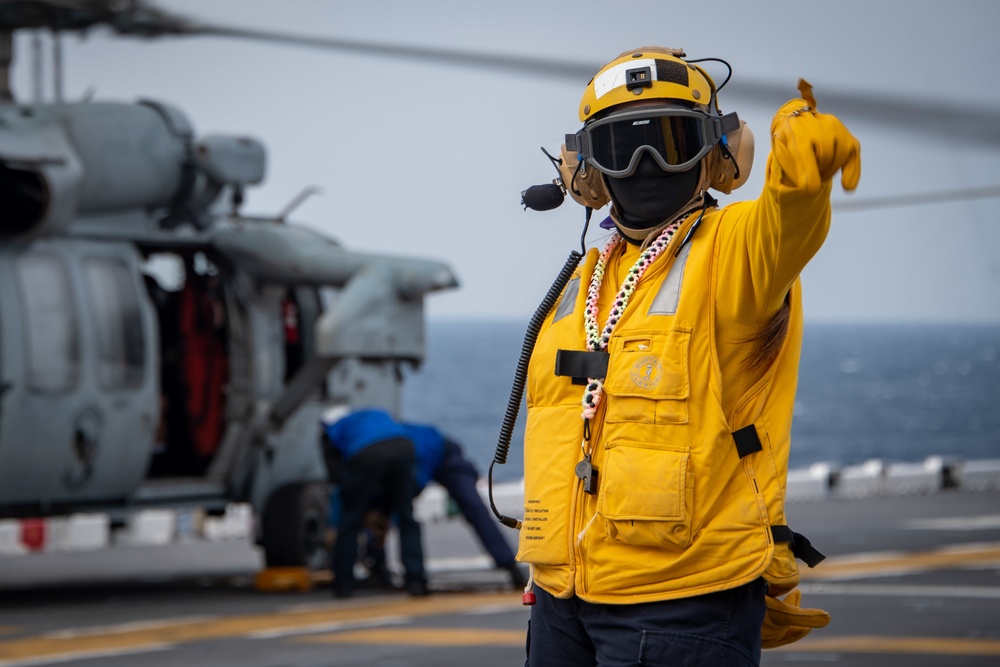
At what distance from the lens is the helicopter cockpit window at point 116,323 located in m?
12.9

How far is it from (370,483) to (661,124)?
29.5 feet

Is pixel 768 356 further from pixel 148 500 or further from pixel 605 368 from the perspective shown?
pixel 148 500

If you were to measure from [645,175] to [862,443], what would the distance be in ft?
261

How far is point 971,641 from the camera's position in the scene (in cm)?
962

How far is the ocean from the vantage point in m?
76.4

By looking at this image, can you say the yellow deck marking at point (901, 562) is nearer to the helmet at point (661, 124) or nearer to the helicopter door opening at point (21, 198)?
the helicopter door opening at point (21, 198)

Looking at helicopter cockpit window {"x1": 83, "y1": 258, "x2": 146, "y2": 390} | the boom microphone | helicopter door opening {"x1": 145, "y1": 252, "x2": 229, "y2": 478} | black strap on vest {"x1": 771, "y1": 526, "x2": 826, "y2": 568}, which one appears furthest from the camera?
helicopter door opening {"x1": 145, "y1": 252, "x2": 229, "y2": 478}

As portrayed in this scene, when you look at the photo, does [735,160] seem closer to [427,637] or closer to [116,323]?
[427,637]

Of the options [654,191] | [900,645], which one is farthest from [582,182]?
[900,645]

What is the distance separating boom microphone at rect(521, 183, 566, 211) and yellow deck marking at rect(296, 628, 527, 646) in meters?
6.16

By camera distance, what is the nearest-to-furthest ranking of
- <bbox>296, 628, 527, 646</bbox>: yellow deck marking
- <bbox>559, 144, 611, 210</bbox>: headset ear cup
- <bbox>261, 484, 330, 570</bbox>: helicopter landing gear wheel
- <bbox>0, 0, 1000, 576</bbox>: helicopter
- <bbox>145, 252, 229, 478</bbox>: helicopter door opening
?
<bbox>559, 144, 611, 210</bbox>: headset ear cup < <bbox>296, 628, 527, 646</bbox>: yellow deck marking < <bbox>0, 0, 1000, 576</bbox>: helicopter < <bbox>261, 484, 330, 570</bbox>: helicopter landing gear wheel < <bbox>145, 252, 229, 478</bbox>: helicopter door opening

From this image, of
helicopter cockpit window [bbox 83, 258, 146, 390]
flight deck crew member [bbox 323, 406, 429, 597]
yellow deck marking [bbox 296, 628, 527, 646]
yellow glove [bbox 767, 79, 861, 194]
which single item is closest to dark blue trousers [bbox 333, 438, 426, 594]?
flight deck crew member [bbox 323, 406, 429, 597]

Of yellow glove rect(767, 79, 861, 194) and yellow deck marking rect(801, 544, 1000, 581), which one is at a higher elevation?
yellow glove rect(767, 79, 861, 194)

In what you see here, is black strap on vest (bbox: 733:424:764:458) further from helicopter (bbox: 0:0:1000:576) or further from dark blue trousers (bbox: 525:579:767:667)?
helicopter (bbox: 0:0:1000:576)
